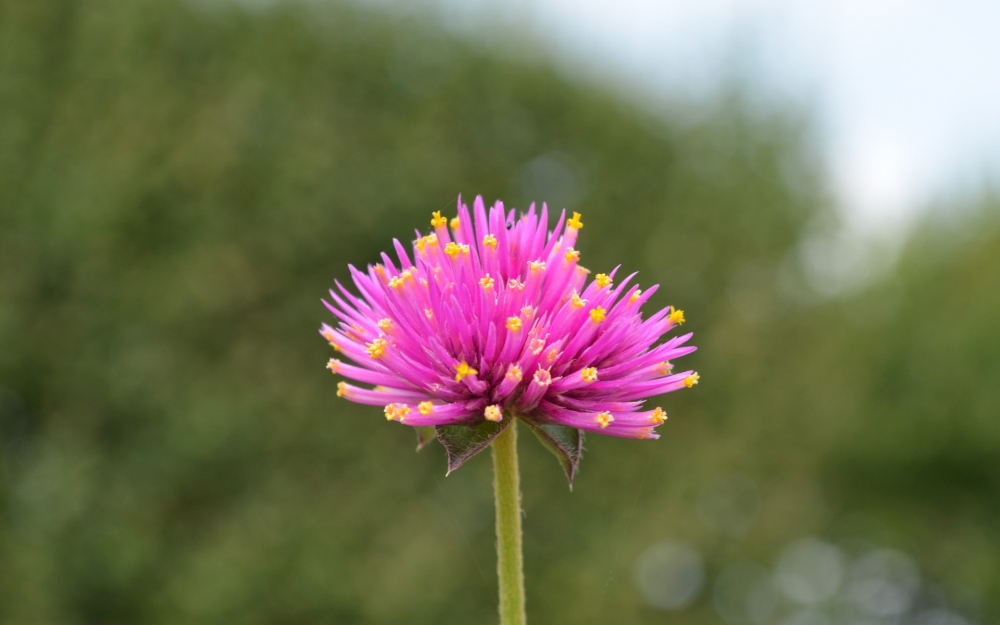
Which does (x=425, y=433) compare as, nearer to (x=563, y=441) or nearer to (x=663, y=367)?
(x=563, y=441)

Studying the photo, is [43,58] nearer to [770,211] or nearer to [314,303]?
[314,303]

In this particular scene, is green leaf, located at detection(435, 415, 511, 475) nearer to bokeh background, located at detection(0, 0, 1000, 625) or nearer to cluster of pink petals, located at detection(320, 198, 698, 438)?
cluster of pink petals, located at detection(320, 198, 698, 438)

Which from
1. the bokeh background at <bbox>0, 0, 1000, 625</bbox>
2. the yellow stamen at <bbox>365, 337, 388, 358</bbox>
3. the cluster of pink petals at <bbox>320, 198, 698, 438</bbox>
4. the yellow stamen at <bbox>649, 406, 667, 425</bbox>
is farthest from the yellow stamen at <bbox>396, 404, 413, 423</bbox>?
the bokeh background at <bbox>0, 0, 1000, 625</bbox>

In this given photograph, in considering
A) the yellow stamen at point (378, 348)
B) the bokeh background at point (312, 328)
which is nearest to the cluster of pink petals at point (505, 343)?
the yellow stamen at point (378, 348)

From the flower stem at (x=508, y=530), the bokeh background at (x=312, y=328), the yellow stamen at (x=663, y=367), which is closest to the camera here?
the flower stem at (x=508, y=530)

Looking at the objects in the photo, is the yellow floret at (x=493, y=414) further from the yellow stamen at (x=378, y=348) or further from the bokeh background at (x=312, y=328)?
the bokeh background at (x=312, y=328)

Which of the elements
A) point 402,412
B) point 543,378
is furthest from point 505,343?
point 402,412

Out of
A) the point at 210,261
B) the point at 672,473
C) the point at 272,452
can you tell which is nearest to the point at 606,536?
the point at 672,473
